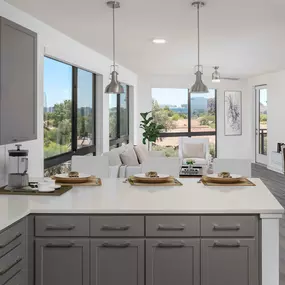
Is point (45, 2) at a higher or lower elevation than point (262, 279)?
higher

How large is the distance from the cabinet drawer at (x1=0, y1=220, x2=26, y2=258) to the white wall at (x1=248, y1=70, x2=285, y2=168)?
8.74 meters

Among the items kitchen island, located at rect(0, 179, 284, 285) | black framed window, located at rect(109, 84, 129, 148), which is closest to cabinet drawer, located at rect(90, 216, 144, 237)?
kitchen island, located at rect(0, 179, 284, 285)

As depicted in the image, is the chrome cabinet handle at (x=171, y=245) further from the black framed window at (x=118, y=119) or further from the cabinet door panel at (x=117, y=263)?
the black framed window at (x=118, y=119)

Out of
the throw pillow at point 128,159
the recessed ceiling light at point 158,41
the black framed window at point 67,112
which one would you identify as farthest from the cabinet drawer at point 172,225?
the throw pillow at point 128,159

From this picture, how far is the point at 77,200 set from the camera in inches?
112

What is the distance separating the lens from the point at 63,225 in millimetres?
2592

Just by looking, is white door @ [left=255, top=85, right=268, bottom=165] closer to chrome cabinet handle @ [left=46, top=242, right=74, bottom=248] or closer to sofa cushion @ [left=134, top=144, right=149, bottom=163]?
sofa cushion @ [left=134, top=144, right=149, bottom=163]

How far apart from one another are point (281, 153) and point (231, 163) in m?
6.02

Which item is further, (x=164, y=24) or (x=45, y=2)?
(x=164, y=24)

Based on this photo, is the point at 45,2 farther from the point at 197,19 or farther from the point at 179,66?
the point at 179,66

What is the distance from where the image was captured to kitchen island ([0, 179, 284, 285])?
A: 258 centimetres

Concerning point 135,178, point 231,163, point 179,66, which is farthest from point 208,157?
point 135,178

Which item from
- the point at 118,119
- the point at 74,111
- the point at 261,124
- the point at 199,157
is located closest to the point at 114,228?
the point at 74,111

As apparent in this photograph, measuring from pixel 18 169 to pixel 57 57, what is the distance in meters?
2.00
